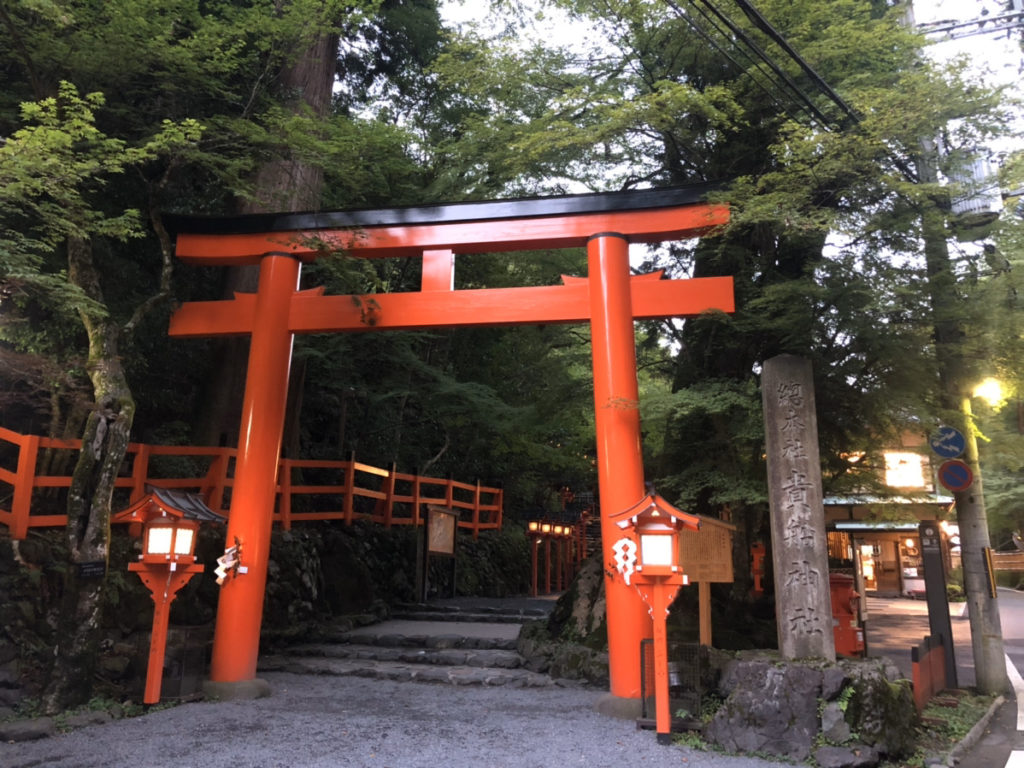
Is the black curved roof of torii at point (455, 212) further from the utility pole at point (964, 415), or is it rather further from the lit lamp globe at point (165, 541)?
the lit lamp globe at point (165, 541)

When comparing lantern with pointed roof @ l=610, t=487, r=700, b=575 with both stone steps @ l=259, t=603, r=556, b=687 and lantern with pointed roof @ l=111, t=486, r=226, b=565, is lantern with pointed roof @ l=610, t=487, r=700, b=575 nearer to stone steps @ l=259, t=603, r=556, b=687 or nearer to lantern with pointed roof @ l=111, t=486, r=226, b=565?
stone steps @ l=259, t=603, r=556, b=687

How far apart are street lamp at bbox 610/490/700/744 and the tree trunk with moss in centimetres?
501

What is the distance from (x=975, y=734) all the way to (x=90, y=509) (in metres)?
8.76

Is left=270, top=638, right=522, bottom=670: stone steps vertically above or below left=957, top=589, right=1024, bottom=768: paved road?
above

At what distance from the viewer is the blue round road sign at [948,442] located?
8.07m

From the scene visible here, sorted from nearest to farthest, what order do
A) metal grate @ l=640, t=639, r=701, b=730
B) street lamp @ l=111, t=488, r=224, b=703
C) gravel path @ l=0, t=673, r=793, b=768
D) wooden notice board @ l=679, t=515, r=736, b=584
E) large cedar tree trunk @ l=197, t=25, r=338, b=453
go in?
gravel path @ l=0, t=673, r=793, b=768, metal grate @ l=640, t=639, r=701, b=730, street lamp @ l=111, t=488, r=224, b=703, wooden notice board @ l=679, t=515, r=736, b=584, large cedar tree trunk @ l=197, t=25, r=338, b=453

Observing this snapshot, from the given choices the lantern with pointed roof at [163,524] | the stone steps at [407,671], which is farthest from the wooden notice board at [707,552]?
the lantern with pointed roof at [163,524]

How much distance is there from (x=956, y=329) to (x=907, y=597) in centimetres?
1926

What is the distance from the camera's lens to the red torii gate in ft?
24.3

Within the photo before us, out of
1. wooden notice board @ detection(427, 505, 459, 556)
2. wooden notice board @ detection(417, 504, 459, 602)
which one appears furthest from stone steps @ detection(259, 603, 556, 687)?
wooden notice board @ detection(427, 505, 459, 556)

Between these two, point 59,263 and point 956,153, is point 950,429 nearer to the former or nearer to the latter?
point 956,153

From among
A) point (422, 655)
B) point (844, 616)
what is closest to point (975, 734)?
point (844, 616)

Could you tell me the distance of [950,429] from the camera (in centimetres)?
816

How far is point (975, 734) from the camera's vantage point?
6.54 meters
